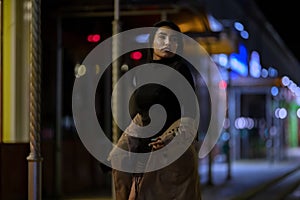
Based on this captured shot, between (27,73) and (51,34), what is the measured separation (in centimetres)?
271

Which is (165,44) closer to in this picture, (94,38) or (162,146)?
(162,146)

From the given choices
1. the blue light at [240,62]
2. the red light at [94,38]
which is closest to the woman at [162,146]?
the red light at [94,38]

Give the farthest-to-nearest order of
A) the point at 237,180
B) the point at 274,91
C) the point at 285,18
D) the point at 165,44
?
1. the point at 285,18
2. the point at 274,91
3. the point at 237,180
4. the point at 165,44

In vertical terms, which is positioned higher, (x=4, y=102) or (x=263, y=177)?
(x=4, y=102)

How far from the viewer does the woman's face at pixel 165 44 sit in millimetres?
6043

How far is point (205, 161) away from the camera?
22734mm

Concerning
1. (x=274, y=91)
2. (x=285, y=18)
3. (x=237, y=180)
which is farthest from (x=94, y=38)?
(x=285, y=18)

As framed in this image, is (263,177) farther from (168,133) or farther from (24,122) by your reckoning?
(168,133)

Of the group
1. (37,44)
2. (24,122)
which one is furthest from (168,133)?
(24,122)

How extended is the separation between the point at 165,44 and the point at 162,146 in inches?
34.3

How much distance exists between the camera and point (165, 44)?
6.03 m

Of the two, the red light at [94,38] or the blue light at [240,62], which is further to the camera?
the blue light at [240,62]

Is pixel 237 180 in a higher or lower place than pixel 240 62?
lower

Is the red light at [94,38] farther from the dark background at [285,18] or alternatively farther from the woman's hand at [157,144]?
the dark background at [285,18]
